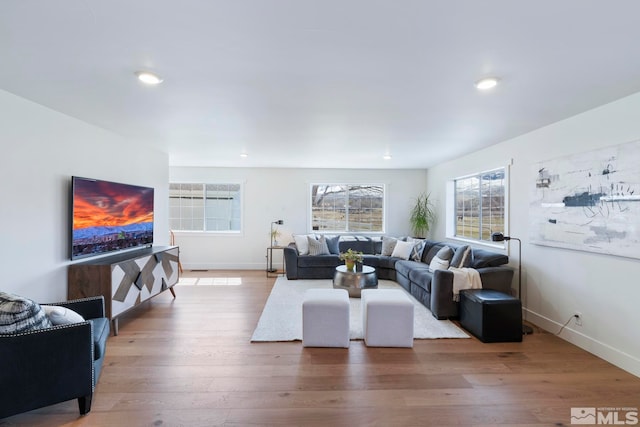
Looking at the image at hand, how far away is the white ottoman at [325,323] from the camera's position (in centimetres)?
300

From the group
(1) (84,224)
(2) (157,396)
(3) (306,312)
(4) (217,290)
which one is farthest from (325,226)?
(2) (157,396)

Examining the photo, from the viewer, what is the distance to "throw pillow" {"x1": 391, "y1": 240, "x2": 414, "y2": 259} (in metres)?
5.81

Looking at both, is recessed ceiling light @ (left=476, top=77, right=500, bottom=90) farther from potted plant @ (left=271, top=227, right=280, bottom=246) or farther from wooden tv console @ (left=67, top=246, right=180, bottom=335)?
potted plant @ (left=271, top=227, right=280, bottom=246)

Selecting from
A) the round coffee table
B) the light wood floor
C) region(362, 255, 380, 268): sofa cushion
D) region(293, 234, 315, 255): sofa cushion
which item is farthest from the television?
region(362, 255, 380, 268): sofa cushion

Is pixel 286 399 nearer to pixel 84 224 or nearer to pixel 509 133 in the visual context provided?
pixel 84 224

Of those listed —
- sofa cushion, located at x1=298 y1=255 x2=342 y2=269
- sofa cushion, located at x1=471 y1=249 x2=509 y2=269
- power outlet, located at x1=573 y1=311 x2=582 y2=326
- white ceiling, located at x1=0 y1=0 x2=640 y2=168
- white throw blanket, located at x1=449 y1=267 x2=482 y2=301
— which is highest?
white ceiling, located at x1=0 y1=0 x2=640 y2=168

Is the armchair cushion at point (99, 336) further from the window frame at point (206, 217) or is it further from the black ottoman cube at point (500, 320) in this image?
the window frame at point (206, 217)

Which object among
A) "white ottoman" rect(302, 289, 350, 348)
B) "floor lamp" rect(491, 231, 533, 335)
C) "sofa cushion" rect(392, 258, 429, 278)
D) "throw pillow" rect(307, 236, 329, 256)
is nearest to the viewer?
"white ottoman" rect(302, 289, 350, 348)

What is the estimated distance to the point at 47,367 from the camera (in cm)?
192

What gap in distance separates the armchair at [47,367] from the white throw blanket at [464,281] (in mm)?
3711

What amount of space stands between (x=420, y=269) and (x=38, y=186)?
15.8 ft

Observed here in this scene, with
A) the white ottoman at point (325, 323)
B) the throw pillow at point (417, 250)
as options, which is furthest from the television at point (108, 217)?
the throw pillow at point (417, 250)

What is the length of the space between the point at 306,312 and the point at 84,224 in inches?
106

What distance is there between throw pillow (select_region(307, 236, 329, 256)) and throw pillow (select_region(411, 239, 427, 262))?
5.61 ft
